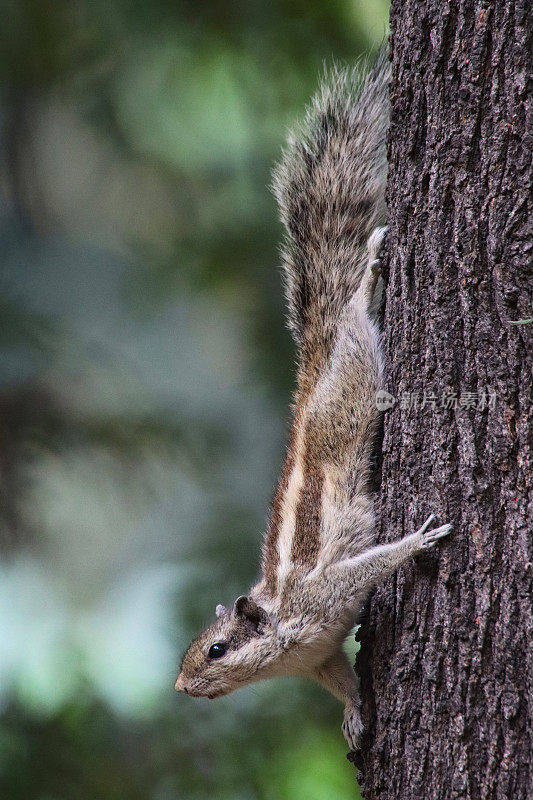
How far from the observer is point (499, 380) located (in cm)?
166

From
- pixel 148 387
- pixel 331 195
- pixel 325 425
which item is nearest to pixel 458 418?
pixel 325 425

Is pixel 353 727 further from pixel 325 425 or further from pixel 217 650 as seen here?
pixel 325 425

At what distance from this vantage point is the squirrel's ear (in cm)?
225

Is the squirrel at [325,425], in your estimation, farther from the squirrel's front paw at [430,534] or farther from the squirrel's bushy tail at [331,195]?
the squirrel's front paw at [430,534]

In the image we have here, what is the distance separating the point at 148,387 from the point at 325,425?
1.50 m

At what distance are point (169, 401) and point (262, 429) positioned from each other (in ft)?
1.40

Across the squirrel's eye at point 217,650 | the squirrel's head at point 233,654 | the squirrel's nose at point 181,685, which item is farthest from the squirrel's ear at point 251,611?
the squirrel's nose at point 181,685

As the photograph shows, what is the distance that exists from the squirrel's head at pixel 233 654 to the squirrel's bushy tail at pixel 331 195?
743 millimetres

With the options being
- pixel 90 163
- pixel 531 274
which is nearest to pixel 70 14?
pixel 90 163

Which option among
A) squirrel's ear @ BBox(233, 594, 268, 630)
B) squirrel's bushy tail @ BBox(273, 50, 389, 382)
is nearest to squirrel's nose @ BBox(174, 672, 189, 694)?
squirrel's ear @ BBox(233, 594, 268, 630)

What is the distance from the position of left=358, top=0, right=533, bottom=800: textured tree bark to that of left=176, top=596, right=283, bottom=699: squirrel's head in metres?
0.41

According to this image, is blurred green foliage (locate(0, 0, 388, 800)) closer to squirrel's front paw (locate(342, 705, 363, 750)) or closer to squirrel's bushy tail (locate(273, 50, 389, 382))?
squirrel's bushy tail (locate(273, 50, 389, 382))

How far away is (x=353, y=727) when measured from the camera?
201cm

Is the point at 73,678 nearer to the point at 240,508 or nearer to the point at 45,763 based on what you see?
the point at 45,763
